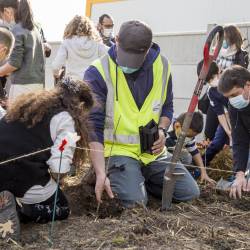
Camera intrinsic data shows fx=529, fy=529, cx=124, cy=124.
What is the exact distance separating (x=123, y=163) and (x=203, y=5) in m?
8.81

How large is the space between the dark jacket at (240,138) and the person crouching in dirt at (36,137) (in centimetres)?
160

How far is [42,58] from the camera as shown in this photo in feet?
16.8

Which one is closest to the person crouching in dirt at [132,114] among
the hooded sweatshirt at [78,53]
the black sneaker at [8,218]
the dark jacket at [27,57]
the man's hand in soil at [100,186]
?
the man's hand in soil at [100,186]

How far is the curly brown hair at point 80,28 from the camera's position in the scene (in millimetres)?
5395

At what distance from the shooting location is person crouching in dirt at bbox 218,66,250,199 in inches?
159

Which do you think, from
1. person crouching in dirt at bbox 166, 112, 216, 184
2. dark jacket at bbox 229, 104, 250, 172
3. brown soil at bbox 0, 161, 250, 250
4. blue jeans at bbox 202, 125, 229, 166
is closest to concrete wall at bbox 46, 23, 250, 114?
blue jeans at bbox 202, 125, 229, 166

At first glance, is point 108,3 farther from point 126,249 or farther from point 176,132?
point 126,249

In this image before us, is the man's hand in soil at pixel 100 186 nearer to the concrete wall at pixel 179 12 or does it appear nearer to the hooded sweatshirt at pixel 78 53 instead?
the hooded sweatshirt at pixel 78 53

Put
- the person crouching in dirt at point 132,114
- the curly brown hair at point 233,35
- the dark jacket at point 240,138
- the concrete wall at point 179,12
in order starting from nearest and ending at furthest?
the person crouching in dirt at point 132,114, the dark jacket at point 240,138, the curly brown hair at point 233,35, the concrete wall at point 179,12

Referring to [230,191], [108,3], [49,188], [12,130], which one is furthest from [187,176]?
[108,3]

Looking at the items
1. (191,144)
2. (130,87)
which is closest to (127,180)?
(130,87)

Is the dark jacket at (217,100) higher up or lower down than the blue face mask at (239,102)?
lower down

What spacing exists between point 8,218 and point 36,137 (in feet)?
1.64

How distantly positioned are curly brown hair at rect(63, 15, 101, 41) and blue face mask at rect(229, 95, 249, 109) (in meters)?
1.90
